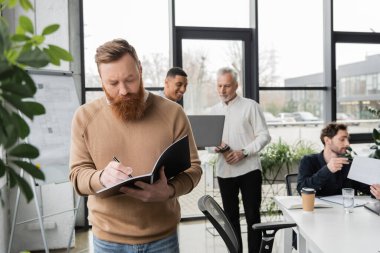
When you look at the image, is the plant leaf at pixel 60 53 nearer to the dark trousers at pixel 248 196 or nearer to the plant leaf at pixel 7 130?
the plant leaf at pixel 7 130

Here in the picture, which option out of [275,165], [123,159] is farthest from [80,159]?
[275,165]

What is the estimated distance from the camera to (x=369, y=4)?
196 inches

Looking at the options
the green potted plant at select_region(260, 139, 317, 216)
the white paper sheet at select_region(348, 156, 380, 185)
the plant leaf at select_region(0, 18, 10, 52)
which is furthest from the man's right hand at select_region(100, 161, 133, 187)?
the green potted plant at select_region(260, 139, 317, 216)

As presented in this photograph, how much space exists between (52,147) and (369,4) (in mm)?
4200

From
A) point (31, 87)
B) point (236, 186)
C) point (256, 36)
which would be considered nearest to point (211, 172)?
point (236, 186)

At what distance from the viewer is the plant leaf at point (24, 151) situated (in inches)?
20.8

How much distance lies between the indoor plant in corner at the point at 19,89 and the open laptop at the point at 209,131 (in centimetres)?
263

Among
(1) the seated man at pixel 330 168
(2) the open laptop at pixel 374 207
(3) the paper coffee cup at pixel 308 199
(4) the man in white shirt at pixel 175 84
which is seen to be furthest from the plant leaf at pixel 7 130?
(4) the man in white shirt at pixel 175 84

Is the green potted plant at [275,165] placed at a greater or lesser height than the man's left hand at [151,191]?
lesser

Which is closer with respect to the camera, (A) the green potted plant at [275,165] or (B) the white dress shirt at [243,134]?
(B) the white dress shirt at [243,134]

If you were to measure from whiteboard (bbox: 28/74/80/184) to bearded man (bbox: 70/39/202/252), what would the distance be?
178 cm

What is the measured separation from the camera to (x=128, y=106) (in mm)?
1352

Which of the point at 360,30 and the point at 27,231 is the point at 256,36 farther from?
the point at 27,231

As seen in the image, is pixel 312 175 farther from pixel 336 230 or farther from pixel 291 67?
pixel 291 67
